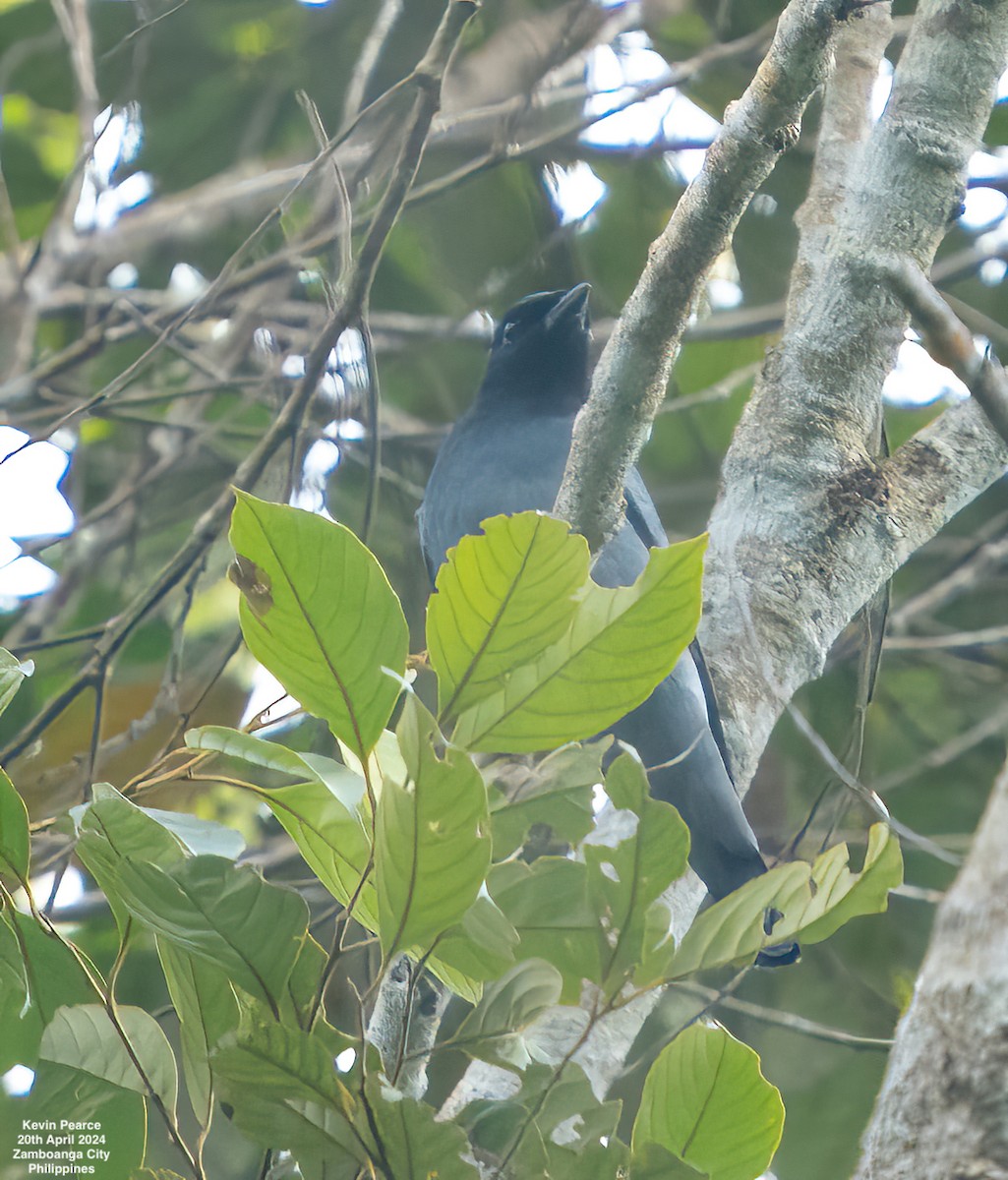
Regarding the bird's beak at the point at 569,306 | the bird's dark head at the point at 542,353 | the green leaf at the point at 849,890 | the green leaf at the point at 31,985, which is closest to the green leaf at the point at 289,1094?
the green leaf at the point at 31,985

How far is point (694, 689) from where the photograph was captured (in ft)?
10.1

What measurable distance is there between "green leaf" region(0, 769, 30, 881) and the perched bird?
4.11ft

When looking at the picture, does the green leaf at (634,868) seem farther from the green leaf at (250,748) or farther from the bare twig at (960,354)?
the bare twig at (960,354)

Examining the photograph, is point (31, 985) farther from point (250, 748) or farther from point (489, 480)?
point (489, 480)

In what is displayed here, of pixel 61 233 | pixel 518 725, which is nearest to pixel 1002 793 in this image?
pixel 518 725

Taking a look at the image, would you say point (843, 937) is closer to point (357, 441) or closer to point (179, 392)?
point (357, 441)

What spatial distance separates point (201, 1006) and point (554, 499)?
7.41 feet

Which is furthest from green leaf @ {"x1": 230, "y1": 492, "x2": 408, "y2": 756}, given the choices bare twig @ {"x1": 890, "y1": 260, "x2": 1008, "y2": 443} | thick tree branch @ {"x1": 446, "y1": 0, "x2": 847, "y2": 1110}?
bare twig @ {"x1": 890, "y1": 260, "x2": 1008, "y2": 443}

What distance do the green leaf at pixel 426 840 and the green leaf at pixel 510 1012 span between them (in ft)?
Result: 0.42

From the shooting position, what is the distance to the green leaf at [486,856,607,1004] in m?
1.12

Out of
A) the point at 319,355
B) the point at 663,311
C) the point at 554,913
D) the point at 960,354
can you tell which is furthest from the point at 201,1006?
the point at 319,355

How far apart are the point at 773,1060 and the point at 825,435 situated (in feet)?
8.26

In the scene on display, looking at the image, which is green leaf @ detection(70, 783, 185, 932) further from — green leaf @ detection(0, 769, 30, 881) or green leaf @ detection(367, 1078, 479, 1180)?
green leaf @ detection(367, 1078, 479, 1180)

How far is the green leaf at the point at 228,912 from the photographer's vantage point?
1.00 m
